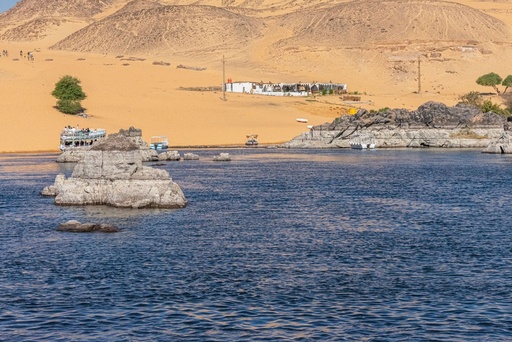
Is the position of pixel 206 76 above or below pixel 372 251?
above

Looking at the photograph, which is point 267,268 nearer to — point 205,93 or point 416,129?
point 416,129

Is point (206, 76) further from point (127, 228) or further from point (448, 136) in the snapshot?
point (127, 228)

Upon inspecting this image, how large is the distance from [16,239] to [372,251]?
14.2 meters

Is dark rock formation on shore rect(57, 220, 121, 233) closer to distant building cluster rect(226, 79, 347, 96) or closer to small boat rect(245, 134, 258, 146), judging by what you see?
small boat rect(245, 134, 258, 146)

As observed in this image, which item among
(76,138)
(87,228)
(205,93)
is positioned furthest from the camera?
(205,93)

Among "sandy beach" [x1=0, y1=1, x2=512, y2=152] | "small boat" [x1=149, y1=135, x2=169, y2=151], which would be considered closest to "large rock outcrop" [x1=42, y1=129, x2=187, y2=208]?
"small boat" [x1=149, y1=135, x2=169, y2=151]

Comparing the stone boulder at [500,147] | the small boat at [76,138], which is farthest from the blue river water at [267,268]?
the stone boulder at [500,147]

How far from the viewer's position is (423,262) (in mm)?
28625

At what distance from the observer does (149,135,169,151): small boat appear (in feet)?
318

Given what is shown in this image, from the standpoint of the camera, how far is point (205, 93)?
140m

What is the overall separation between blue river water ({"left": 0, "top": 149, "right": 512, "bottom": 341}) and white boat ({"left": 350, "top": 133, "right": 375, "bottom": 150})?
49.6 metres

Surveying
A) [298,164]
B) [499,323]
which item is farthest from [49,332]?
[298,164]

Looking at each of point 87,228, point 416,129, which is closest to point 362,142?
point 416,129

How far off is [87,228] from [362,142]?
71.5 meters
